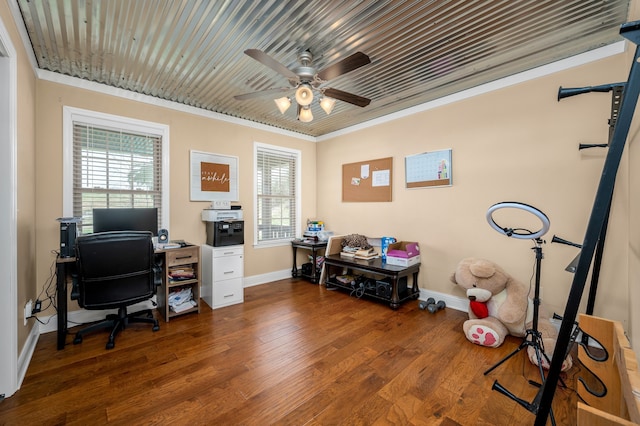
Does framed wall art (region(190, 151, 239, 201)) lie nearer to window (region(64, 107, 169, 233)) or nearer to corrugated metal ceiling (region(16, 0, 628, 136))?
window (region(64, 107, 169, 233))

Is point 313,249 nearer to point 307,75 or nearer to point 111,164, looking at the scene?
point 307,75

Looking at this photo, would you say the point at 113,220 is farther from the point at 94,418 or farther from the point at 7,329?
the point at 94,418

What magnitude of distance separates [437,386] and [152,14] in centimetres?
342

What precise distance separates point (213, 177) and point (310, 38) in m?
2.39

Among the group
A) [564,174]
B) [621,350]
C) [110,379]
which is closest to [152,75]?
[110,379]

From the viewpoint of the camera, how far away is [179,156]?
3561 millimetres

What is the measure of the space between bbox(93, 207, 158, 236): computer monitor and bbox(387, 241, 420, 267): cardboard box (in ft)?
9.67

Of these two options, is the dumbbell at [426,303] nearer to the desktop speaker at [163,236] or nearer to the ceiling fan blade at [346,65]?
the ceiling fan blade at [346,65]

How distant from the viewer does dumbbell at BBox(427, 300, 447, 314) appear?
311 centimetres

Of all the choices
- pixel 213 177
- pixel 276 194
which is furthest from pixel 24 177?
pixel 276 194

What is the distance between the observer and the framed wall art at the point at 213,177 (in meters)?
3.69

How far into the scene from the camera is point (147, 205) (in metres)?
3.35

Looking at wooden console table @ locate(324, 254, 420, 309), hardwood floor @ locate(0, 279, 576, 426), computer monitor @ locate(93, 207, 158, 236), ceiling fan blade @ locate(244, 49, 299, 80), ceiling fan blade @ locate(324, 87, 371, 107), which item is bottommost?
hardwood floor @ locate(0, 279, 576, 426)

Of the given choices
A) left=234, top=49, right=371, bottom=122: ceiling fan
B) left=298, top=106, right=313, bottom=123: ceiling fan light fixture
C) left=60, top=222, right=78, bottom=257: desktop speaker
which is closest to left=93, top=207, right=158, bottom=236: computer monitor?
→ left=60, top=222, right=78, bottom=257: desktop speaker
